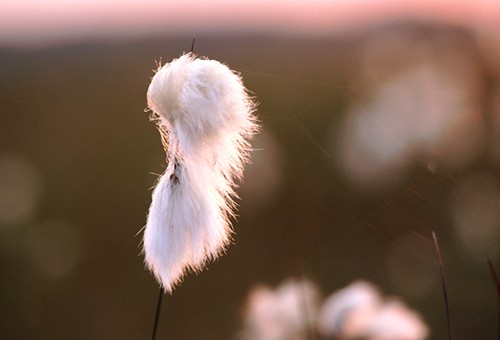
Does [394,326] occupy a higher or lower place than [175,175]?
lower

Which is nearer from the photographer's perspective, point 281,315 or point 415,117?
point 281,315

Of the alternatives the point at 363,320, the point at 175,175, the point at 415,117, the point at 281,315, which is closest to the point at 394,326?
the point at 363,320

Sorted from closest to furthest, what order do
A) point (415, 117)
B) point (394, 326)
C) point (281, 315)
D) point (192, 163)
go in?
point (192, 163)
point (394, 326)
point (281, 315)
point (415, 117)

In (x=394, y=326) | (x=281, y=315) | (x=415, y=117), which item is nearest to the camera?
(x=394, y=326)

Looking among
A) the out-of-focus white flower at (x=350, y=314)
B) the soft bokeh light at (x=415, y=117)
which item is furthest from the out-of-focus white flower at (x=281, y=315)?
the soft bokeh light at (x=415, y=117)

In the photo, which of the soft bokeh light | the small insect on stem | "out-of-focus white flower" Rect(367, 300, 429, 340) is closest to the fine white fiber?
the small insect on stem

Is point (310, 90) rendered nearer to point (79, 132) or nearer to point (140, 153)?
point (140, 153)

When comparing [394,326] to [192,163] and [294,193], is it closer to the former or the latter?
[192,163]
